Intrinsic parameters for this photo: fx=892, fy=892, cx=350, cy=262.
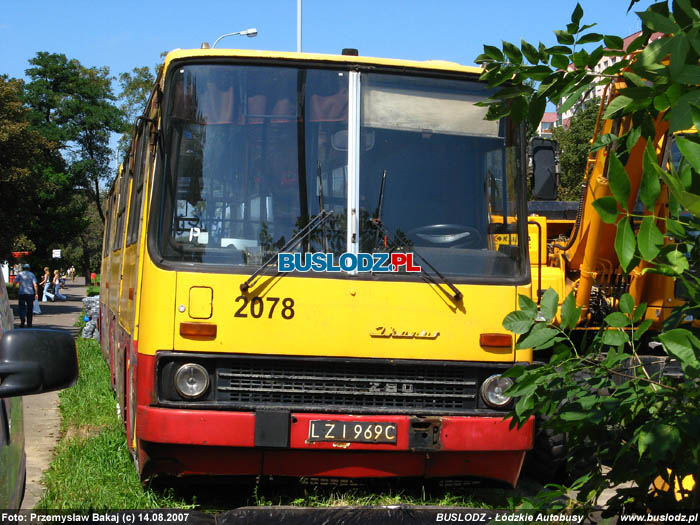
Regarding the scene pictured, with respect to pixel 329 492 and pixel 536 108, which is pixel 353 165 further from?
pixel 536 108

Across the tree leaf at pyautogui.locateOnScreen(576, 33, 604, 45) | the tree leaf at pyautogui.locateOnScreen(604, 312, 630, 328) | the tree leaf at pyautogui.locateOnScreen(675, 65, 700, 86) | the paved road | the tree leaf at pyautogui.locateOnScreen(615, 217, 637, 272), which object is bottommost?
the paved road

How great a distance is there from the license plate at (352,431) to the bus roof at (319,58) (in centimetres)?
A: 244

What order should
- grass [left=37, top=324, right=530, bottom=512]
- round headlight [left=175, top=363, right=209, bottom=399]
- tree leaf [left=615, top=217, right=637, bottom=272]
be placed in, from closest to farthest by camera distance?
1. tree leaf [left=615, top=217, right=637, bottom=272]
2. round headlight [left=175, top=363, right=209, bottom=399]
3. grass [left=37, top=324, right=530, bottom=512]

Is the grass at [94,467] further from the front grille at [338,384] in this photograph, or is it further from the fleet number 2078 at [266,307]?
the fleet number 2078 at [266,307]

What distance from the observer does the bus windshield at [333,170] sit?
5812mm

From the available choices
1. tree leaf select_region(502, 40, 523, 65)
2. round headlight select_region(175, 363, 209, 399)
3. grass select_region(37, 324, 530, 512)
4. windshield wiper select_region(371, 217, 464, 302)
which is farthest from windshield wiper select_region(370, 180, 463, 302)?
tree leaf select_region(502, 40, 523, 65)

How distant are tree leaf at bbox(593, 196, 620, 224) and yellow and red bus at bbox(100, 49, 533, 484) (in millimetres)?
3256

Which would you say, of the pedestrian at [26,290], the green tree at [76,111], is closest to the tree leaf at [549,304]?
the pedestrian at [26,290]

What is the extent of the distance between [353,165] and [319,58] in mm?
795

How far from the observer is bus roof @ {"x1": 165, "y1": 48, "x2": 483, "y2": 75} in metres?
6.01

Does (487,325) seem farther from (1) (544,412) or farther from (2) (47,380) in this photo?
(2) (47,380)

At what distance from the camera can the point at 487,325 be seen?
19.3 ft

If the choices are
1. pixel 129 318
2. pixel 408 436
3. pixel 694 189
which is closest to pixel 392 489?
pixel 408 436

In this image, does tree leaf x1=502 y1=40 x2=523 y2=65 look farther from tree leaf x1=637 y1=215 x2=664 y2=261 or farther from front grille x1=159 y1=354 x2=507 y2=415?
front grille x1=159 y1=354 x2=507 y2=415
